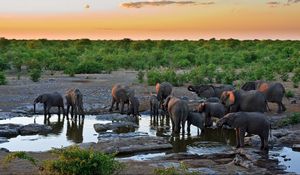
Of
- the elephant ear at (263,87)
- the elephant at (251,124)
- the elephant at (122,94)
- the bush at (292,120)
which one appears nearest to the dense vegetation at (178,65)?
the elephant ear at (263,87)

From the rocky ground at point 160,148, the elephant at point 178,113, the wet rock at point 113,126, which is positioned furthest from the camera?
the wet rock at point 113,126

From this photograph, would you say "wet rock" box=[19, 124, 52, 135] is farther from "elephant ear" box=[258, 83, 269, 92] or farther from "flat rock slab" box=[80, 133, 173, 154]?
"elephant ear" box=[258, 83, 269, 92]

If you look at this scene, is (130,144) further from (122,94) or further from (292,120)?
(122,94)

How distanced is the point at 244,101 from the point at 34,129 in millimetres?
A: 7981

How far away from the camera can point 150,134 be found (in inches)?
728

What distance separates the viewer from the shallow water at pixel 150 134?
49.8 feet

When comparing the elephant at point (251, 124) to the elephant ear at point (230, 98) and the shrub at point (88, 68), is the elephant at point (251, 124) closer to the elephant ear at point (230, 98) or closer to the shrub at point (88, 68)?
the elephant ear at point (230, 98)

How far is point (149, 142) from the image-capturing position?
15938 mm

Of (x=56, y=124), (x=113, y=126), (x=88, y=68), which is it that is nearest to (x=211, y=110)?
(x=113, y=126)

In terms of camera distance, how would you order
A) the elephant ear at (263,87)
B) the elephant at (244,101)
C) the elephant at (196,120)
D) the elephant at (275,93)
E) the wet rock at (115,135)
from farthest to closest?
1. the elephant ear at (263,87)
2. the elephant at (275,93)
3. the elephant at (244,101)
4. the elephant at (196,120)
5. the wet rock at (115,135)

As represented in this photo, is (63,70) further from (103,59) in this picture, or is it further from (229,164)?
(229,164)

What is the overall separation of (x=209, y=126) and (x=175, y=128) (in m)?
1.86

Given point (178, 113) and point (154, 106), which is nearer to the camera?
point (178, 113)

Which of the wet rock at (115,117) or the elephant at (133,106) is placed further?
the elephant at (133,106)
